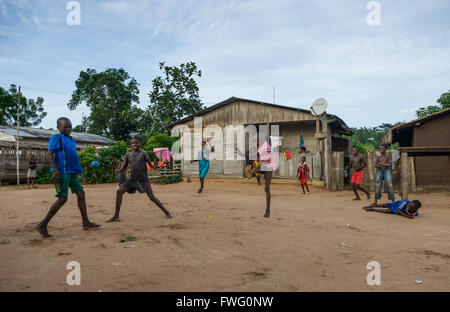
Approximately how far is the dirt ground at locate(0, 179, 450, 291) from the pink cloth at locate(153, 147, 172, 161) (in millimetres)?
10155

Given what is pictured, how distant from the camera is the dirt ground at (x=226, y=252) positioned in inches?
106

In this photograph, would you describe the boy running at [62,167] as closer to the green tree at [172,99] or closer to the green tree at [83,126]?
the green tree at [172,99]

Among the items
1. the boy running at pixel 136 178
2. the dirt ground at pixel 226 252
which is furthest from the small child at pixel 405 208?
the boy running at pixel 136 178

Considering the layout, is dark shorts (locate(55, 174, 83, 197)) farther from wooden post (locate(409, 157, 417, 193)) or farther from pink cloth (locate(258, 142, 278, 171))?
wooden post (locate(409, 157, 417, 193))

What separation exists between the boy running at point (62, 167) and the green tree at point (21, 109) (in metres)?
32.8

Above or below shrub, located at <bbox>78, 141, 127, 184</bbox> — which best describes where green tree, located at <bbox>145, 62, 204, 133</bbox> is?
above

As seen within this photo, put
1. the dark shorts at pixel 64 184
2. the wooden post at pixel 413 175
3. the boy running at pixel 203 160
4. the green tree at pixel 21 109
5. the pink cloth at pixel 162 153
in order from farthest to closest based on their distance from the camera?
the green tree at pixel 21 109 < the pink cloth at pixel 162 153 < the wooden post at pixel 413 175 < the boy running at pixel 203 160 < the dark shorts at pixel 64 184

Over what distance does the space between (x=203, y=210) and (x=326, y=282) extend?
14.4ft

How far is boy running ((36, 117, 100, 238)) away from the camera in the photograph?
170 inches

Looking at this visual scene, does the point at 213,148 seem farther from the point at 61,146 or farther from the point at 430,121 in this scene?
the point at 61,146

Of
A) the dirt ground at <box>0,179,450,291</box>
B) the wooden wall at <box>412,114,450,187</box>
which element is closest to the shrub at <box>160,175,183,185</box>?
the dirt ground at <box>0,179,450,291</box>

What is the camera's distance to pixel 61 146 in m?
4.45

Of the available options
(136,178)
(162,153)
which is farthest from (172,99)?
(136,178)

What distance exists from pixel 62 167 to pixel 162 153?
40.1 ft
